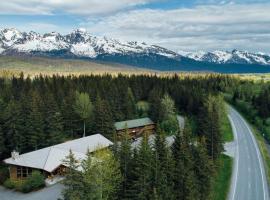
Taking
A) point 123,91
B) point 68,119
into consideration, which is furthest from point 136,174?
point 123,91

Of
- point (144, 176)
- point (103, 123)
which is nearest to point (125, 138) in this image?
point (144, 176)

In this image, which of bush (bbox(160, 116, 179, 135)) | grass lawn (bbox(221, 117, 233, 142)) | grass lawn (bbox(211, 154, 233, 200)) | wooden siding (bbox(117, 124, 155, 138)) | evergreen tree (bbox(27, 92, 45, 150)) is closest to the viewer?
grass lawn (bbox(211, 154, 233, 200))

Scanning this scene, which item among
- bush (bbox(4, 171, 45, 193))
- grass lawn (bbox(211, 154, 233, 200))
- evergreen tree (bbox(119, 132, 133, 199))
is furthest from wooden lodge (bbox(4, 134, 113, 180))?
grass lawn (bbox(211, 154, 233, 200))

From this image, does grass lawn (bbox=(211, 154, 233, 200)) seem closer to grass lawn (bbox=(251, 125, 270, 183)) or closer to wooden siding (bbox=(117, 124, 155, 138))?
grass lawn (bbox=(251, 125, 270, 183))

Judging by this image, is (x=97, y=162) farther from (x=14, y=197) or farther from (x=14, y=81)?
(x=14, y=81)

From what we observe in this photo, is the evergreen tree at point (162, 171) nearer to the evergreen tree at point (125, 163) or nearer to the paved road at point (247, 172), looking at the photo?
the evergreen tree at point (125, 163)

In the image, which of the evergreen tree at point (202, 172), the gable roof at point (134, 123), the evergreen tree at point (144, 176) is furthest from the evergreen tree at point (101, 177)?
the gable roof at point (134, 123)
